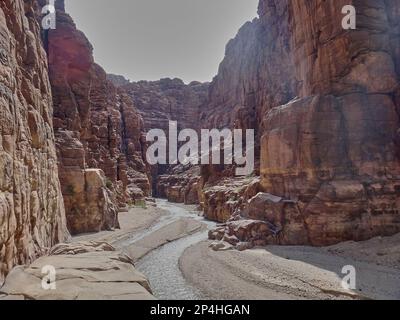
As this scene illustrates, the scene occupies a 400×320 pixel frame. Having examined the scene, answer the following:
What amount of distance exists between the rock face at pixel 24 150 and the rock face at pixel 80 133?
7099 millimetres

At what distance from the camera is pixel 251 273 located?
18719 millimetres

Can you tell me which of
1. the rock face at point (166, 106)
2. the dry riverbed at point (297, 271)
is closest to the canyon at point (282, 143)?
the dry riverbed at point (297, 271)

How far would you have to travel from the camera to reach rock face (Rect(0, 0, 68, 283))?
41.2 feet

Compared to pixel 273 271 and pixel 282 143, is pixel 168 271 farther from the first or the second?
pixel 282 143

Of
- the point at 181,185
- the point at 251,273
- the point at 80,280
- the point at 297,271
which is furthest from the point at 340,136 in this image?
the point at 181,185

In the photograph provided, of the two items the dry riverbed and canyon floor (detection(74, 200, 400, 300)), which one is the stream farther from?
the dry riverbed

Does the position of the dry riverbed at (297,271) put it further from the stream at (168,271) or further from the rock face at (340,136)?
the rock face at (340,136)

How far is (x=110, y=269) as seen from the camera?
43.8ft

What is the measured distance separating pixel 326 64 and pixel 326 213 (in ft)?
Answer: 43.8

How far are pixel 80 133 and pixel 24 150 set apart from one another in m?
25.4

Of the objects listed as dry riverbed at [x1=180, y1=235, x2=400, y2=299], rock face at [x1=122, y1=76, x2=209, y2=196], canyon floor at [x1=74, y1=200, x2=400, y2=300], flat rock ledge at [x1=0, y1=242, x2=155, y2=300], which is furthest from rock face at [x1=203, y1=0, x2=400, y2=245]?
rock face at [x1=122, y1=76, x2=209, y2=196]

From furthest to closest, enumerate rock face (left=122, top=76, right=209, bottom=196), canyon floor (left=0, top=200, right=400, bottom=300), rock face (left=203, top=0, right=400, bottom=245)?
1. rock face (left=122, top=76, right=209, bottom=196)
2. rock face (left=203, top=0, right=400, bottom=245)
3. canyon floor (left=0, top=200, right=400, bottom=300)

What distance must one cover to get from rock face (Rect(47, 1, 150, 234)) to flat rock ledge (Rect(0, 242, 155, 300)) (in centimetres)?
1652
